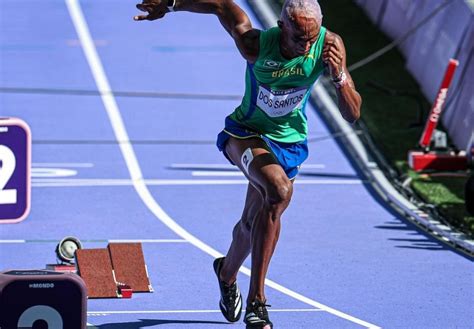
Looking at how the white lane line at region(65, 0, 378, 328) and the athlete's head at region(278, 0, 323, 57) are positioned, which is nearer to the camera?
the athlete's head at region(278, 0, 323, 57)

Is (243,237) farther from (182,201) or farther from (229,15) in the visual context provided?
(182,201)

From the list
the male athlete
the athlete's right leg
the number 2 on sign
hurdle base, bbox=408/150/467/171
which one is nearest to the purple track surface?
the athlete's right leg

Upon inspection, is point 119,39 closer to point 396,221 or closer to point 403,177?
point 403,177

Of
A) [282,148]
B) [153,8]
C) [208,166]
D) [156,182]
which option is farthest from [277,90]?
[208,166]

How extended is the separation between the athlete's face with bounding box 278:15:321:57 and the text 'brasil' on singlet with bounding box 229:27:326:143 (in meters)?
0.11

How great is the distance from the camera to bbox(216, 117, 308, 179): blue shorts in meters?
8.56

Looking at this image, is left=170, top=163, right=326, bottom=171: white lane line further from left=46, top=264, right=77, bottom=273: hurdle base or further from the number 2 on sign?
the number 2 on sign

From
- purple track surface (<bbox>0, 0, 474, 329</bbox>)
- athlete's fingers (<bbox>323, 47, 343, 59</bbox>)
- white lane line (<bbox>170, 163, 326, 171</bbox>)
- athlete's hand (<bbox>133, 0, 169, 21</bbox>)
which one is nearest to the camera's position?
athlete's fingers (<bbox>323, 47, 343, 59</bbox>)

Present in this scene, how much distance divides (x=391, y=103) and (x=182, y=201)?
197 inches

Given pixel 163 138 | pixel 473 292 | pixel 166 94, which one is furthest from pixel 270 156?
pixel 166 94

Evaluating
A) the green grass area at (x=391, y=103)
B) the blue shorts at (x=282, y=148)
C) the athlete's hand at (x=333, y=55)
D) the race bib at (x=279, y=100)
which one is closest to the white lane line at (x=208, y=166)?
the green grass area at (x=391, y=103)

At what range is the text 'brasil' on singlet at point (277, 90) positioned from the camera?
8297 mm

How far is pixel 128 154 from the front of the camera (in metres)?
15.4

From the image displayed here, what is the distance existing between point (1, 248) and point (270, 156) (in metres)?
3.76
